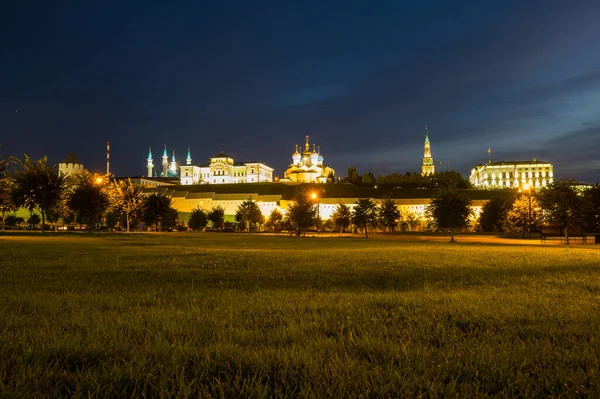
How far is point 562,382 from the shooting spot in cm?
335

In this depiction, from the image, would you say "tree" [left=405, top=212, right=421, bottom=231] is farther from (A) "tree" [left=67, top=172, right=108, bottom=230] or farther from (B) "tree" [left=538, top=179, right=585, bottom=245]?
(A) "tree" [left=67, top=172, right=108, bottom=230]

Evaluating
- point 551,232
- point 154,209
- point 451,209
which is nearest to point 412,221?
point 451,209

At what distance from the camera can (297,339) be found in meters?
4.46

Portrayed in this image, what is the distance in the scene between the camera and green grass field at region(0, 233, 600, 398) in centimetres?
325

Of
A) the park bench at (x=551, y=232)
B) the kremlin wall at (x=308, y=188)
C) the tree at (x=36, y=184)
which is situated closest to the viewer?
the park bench at (x=551, y=232)

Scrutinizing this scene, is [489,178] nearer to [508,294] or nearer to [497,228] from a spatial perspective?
[497,228]

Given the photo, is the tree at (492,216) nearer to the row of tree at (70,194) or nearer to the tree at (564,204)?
the tree at (564,204)

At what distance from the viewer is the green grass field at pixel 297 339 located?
325 cm

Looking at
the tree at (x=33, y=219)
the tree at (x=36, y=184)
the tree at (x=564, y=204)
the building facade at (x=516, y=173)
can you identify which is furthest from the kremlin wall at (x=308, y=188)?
the tree at (x=564, y=204)

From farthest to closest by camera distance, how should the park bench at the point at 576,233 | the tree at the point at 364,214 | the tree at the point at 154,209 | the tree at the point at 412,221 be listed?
1. the tree at the point at 412,221
2. the tree at the point at 154,209
3. the tree at the point at 364,214
4. the park bench at the point at 576,233

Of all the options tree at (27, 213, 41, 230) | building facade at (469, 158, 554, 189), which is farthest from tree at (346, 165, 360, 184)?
tree at (27, 213, 41, 230)

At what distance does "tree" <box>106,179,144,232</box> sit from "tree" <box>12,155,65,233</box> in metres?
11.6

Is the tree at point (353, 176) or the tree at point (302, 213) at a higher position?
the tree at point (353, 176)

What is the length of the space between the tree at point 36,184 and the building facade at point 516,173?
7018 inches
